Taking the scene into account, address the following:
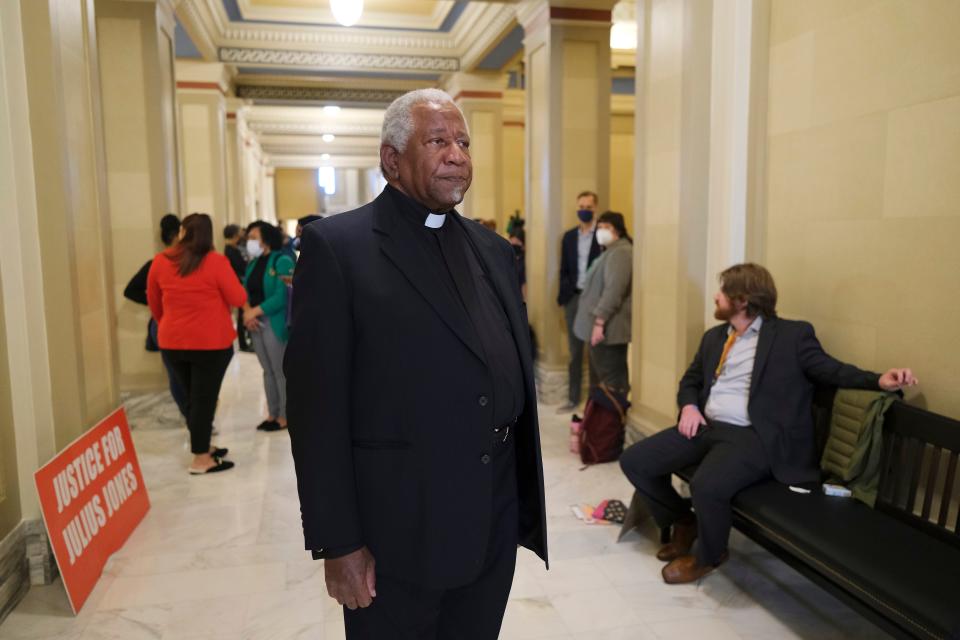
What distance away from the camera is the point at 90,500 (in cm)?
341

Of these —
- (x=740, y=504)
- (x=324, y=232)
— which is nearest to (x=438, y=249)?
(x=324, y=232)

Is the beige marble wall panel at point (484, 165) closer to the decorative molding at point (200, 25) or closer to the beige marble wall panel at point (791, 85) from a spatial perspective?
the decorative molding at point (200, 25)

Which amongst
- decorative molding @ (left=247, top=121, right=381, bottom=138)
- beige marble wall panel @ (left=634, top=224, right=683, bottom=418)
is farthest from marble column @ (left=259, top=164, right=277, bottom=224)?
beige marble wall panel @ (left=634, top=224, right=683, bottom=418)

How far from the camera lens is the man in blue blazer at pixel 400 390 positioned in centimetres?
148

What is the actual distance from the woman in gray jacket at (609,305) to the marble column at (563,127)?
1060 mm

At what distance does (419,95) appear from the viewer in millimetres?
1540

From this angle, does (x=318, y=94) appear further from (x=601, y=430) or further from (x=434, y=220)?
(x=434, y=220)

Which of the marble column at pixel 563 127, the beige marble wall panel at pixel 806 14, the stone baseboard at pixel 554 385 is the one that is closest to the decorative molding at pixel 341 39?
the marble column at pixel 563 127

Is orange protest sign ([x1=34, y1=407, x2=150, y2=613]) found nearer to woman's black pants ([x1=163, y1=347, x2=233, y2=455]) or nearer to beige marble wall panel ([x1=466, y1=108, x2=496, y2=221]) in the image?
woman's black pants ([x1=163, y1=347, x2=233, y2=455])

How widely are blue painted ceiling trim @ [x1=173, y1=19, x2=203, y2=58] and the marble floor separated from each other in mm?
5643

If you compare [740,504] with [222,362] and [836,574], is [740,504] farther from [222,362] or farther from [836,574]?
[222,362]

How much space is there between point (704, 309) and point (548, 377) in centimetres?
274

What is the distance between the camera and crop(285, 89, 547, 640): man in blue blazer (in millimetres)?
1482

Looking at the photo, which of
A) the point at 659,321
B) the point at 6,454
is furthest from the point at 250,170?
the point at 6,454
